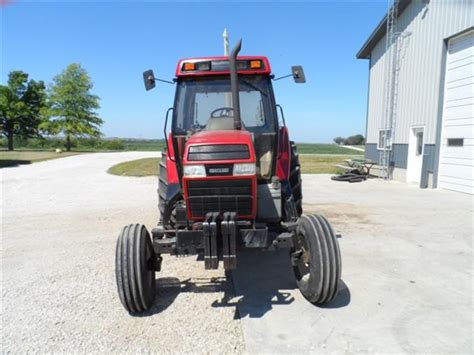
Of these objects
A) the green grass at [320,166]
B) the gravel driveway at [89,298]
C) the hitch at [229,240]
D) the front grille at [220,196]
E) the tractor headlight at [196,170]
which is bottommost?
the gravel driveway at [89,298]

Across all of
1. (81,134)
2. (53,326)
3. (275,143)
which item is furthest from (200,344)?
(81,134)

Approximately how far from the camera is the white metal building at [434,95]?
9.84 meters

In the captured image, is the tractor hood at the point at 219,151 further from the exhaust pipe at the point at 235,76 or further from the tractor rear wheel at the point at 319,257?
the tractor rear wheel at the point at 319,257

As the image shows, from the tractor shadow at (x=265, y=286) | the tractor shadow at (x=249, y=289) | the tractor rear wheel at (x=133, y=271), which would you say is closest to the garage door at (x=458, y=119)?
the tractor shadow at (x=265, y=286)

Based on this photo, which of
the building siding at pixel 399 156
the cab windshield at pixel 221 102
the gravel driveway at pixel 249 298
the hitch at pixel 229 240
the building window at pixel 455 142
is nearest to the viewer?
the gravel driveway at pixel 249 298

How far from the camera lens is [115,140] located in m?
47.0

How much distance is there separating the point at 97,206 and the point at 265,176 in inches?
242

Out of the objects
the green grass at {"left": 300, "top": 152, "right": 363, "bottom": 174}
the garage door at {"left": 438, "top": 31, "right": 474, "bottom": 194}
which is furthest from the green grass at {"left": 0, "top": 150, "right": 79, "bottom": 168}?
the garage door at {"left": 438, "top": 31, "right": 474, "bottom": 194}

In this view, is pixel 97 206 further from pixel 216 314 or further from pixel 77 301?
pixel 216 314

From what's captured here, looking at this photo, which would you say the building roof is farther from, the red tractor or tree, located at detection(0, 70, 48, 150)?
tree, located at detection(0, 70, 48, 150)

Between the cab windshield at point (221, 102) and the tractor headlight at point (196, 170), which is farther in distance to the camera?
the cab windshield at point (221, 102)

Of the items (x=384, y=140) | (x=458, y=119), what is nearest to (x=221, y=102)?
(x=458, y=119)

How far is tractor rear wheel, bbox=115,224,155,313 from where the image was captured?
326 centimetres

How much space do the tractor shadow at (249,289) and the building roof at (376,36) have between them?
40.1 feet
